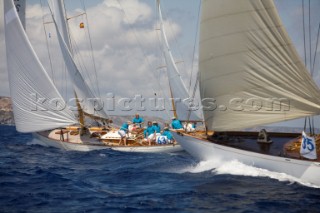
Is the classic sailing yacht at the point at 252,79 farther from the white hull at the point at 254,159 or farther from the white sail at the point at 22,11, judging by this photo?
the white sail at the point at 22,11

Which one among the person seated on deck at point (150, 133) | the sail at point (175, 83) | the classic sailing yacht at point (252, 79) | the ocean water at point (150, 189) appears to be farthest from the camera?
the sail at point (175, 83)

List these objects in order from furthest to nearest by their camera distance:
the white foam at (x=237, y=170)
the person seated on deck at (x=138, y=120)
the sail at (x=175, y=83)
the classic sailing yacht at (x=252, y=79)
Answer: the sail at (x=175, y=83) → the person seated on deck at (x=138, y=120) → the classic sailing yacht at (x=252, y=79) → the white foam at (x=237, y=170)

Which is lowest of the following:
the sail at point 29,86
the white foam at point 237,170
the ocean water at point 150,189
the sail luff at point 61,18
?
the ocean water at point 150,189

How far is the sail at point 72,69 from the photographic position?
24203 millimetres

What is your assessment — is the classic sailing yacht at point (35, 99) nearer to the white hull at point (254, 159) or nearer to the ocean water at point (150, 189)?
the ocean water at point (150, 189)

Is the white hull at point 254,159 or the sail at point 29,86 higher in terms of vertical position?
the sail at point 29,86

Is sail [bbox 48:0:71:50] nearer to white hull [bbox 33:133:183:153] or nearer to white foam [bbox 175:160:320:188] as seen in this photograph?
white hull [bbox 33:133:183:153]

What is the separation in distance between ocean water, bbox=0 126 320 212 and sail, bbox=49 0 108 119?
931cm

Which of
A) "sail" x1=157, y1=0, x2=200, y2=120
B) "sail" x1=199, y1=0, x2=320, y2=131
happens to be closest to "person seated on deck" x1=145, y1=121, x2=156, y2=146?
"sail" x1=157, y1=0, x2=200, y2=120

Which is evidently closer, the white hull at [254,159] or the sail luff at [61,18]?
the white hull at [254,159]

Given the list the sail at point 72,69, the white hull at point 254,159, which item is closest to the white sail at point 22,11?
the sail at point 72,69

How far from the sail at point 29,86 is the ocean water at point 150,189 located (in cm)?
503

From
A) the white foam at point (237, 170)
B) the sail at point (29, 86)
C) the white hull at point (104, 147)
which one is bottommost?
the white foam at point (237, 170)

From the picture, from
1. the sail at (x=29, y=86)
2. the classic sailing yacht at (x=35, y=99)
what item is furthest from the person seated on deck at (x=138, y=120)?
the sail at (x=29, y=86)
